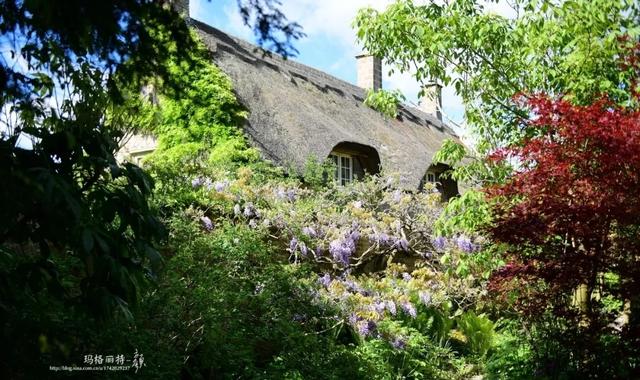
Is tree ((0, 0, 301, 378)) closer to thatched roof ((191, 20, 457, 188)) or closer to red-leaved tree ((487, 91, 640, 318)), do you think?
red-leaved tree ((487, 91, 640, 318))

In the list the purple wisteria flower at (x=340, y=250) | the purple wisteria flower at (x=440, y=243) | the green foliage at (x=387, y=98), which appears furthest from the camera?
the purple wisteria flower at (x=440, y=243)

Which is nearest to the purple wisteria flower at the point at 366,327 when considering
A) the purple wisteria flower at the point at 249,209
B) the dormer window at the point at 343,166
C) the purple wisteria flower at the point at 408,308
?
the purple wisteria flower at the point at 408,308

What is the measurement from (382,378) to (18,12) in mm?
4683

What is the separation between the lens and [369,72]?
18703 mm

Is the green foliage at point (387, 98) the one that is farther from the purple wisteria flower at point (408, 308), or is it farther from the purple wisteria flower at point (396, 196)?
the purple wisteria flower at point (396, 196)

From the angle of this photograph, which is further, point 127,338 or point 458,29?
point 458,29

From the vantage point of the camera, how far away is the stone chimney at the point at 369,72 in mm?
18656

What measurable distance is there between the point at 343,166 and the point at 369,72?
18.8ft

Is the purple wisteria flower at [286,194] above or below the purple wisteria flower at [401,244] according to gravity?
above

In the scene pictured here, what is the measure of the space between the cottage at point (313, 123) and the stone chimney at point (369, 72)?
1.16 metres

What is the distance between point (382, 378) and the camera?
615 cm

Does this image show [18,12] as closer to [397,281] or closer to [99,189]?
[99,189]

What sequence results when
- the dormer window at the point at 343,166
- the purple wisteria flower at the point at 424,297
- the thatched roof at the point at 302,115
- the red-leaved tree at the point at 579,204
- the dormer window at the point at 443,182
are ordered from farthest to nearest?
the dormer window at the point at 443,182 → the dormer window at the point at 343,166 → the thatched roof at the point at 302,115 → the purple wisteria flower at the point at 424,297 → the red-leaved tree at the point at 579,204

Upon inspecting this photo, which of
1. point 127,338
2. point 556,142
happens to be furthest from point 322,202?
point 127,338
